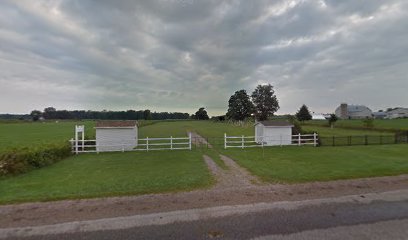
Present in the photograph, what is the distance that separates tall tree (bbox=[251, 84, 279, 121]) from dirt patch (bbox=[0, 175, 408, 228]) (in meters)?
64.3

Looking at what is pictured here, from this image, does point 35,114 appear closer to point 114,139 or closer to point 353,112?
point 114,139

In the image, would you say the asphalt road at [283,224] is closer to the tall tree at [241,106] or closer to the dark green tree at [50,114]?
the tall tree at [241,106]

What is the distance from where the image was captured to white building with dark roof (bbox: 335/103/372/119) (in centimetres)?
12788

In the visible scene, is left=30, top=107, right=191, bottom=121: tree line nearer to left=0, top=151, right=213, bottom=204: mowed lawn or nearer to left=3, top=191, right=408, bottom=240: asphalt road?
left=0, top=151, right=213, bottom=204: mowed lawn

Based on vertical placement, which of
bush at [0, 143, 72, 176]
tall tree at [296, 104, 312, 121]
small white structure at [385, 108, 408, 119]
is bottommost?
bush at [0, 143, 72, 176]

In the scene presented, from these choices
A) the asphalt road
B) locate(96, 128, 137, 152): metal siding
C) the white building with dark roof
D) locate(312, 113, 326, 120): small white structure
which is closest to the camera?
the asphalt road

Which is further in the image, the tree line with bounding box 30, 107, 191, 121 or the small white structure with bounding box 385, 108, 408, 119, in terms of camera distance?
the tree line with bounding box 30, 107, 191, 121

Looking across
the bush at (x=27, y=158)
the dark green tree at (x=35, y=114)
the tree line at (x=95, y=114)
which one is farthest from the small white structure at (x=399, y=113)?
the dark green tree at (x=35, y=114)

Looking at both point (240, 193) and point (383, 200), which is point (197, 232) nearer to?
point (240, 193)

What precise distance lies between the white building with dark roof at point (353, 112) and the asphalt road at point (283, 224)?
140047 millimetres

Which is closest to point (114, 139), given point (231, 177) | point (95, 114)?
point (231, 177)

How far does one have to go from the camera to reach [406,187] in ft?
24.4

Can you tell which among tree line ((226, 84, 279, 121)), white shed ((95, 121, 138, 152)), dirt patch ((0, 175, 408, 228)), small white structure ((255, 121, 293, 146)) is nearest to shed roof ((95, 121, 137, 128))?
white shed ((95, 121, 138, 152))

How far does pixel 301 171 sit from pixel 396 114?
15994 cm
